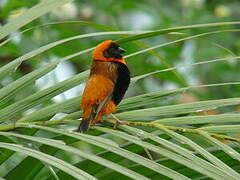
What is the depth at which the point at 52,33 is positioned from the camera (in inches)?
181

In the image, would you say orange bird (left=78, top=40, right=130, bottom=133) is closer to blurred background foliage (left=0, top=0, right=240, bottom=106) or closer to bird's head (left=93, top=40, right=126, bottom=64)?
bird's head (left=93, top=40, right=126, bottom=64)

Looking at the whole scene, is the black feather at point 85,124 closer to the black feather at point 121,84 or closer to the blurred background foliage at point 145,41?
the black feather at point 121,84

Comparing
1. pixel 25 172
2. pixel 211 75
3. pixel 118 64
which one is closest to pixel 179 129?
pixel 25 172

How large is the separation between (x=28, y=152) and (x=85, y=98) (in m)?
1.00

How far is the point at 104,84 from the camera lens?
8.95ft

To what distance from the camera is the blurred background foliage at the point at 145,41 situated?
173 inches

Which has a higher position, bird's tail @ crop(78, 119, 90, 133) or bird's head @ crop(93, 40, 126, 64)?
bird's head @ crop(93, 40, 126, 64)

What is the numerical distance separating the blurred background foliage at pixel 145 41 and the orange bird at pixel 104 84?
963 millimetres

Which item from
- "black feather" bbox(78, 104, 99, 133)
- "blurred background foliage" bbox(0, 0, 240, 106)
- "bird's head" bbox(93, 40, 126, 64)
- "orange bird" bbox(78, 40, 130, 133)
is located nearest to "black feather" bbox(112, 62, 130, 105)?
"orange bird" bbox(78, 40, 130, 133)

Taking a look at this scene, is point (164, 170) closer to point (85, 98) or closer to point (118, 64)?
point (85, 98)

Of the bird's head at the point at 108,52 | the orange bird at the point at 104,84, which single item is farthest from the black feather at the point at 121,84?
the bird's head at the point at 108,52

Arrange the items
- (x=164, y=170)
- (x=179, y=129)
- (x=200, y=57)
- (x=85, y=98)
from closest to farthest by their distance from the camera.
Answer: (x=164, y=170) < (x=179, y=129) < (x=85, y=98) < (x=200, y=57)

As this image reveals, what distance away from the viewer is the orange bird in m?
2.43

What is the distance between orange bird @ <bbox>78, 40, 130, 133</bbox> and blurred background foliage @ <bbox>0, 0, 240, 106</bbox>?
96cm
